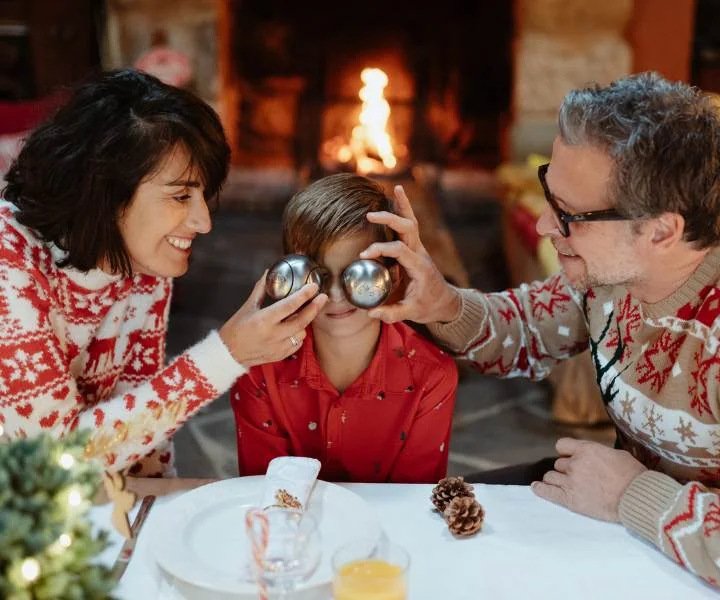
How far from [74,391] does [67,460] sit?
0.57 meters

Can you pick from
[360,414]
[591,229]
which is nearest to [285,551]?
[360,414]

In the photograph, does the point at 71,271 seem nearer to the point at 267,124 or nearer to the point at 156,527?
the point at 156,527

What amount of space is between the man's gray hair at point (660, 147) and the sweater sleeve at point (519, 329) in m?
0.36

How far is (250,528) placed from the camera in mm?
1031

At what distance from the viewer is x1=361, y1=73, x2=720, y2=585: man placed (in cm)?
131

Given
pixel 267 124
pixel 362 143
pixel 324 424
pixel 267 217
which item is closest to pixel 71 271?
pixel 324 424

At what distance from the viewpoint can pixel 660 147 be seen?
1329 mm

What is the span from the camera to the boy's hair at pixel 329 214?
1580 millimetres

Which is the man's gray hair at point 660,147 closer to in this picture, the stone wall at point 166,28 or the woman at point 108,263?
the woman at point 108,263

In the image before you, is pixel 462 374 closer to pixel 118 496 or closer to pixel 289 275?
pixel 289 275

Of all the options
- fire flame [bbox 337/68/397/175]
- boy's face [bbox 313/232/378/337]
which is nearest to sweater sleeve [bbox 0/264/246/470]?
boy's face [bbox 313/232/378/337]

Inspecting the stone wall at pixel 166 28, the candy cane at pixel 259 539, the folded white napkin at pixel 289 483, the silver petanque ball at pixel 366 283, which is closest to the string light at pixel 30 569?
the candy cane at pixel 259 539

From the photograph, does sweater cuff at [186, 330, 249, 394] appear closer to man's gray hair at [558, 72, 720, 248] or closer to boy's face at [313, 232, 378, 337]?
boy's face at [313, 232, 378, 337]

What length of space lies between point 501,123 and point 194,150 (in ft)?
16.5
